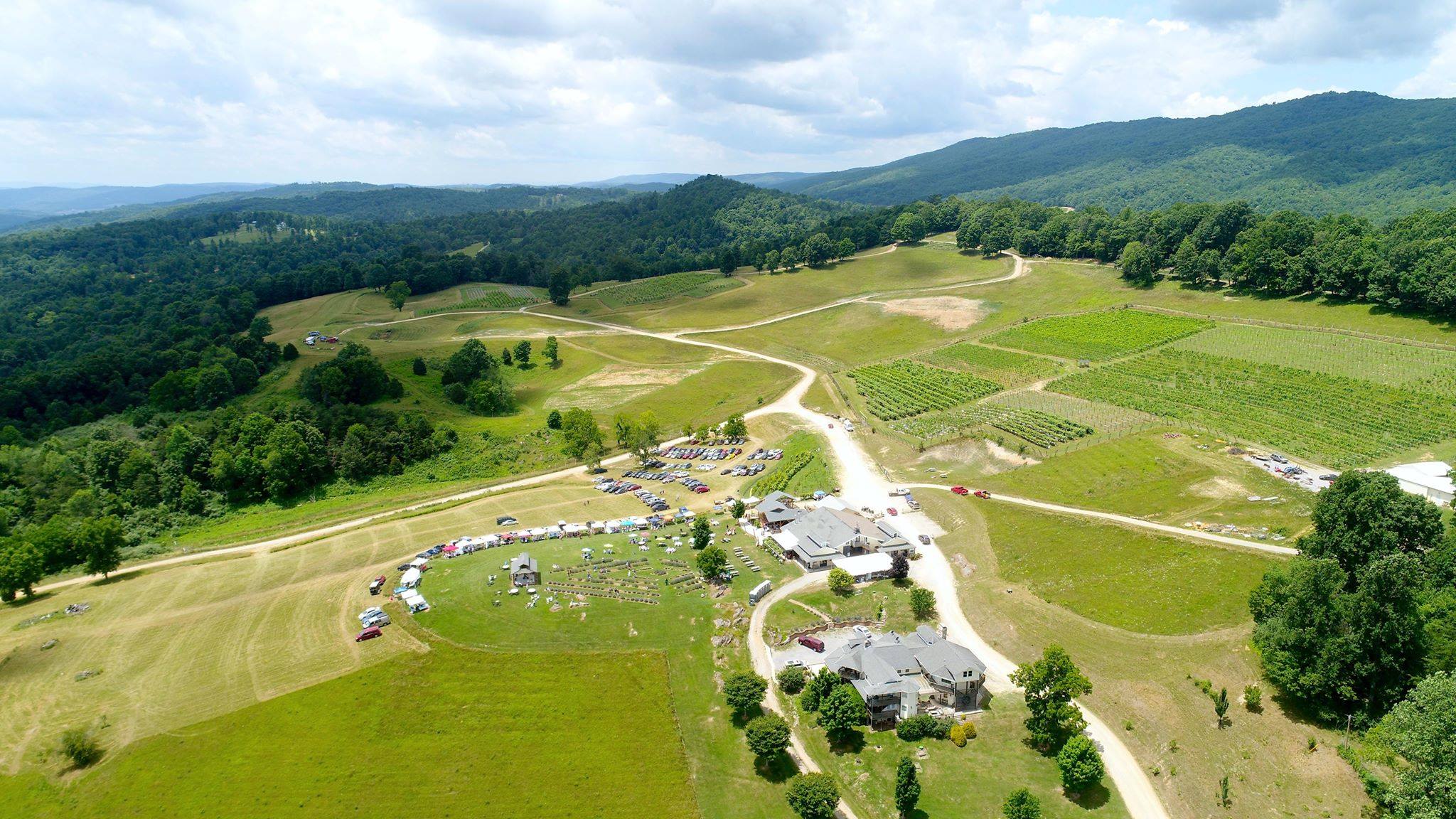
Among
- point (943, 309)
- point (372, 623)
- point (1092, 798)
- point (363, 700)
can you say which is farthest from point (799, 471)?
point (943, 309)

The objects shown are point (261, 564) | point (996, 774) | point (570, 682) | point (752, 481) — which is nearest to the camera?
point (996, 774)

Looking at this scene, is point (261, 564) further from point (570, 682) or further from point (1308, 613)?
point (1308, 613)

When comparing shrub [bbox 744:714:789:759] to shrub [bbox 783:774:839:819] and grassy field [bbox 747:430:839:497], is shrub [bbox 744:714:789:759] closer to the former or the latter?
shrub [bbox 783:774:839:819]

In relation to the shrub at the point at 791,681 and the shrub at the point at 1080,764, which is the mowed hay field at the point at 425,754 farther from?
the shrub at the point at 1080,764

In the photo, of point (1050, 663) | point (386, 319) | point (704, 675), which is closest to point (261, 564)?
point (704, 675)

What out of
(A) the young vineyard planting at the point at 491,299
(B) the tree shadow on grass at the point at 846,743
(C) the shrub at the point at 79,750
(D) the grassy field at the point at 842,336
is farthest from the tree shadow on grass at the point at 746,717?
(A) the young vineyard planting at the point at 491,299

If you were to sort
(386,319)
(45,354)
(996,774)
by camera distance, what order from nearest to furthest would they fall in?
(996,774) < (45,354) < (386,319)

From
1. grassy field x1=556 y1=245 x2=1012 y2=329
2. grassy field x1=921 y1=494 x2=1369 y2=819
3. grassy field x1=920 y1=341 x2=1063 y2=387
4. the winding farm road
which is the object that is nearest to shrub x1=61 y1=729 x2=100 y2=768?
the winding farm road
